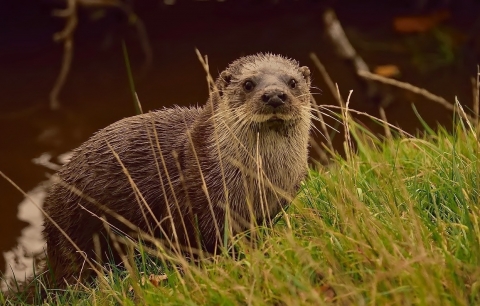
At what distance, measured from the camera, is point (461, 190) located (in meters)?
2.91

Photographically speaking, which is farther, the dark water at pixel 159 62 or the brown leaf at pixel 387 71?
the brown leaf at pixel 387 71

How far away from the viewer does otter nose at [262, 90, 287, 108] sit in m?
3.24

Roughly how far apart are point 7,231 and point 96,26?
12.4 ft

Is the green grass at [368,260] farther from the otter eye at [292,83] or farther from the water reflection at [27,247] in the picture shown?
the water reflection at [27,247]

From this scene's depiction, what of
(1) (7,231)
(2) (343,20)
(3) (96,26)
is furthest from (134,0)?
(1) (7,231)

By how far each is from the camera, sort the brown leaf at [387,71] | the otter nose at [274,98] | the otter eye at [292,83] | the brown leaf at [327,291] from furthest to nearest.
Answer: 1. the brown leaf at [387,71]
2. the otter eye at [292,83]
3. the otter nose at [274,98]
4. the brown leaf at [327,291]

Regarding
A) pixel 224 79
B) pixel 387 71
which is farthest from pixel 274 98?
pixel 387 71

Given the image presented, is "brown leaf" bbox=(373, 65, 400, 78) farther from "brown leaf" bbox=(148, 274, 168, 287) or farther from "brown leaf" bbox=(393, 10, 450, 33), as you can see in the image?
"brown leaf" bbox=(148, 274, 168, 287)

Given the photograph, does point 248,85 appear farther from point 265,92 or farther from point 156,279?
point 156,279

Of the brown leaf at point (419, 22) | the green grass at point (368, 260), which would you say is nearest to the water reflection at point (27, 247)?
the green grass at point (368, 260)

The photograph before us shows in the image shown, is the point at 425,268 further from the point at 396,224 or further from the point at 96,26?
the point at 96,26

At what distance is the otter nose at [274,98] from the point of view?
3.24 meters

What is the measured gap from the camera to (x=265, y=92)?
3268 mm

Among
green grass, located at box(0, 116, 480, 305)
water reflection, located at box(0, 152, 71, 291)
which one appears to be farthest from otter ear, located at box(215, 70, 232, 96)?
water reflection, located at box(0, 152, 71, 291)
